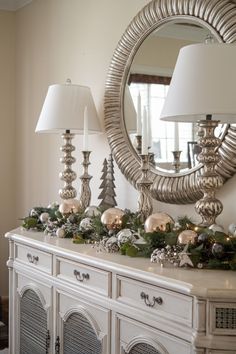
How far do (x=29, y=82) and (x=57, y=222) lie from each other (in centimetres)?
169

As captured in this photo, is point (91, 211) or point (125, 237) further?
point (91, 211)

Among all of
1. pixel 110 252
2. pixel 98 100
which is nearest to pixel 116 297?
pixel 110 252

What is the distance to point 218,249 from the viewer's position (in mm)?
Answer: 1778

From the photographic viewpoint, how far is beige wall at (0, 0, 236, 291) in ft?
10.4

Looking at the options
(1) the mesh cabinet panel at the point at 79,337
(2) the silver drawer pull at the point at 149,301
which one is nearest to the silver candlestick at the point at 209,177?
(2) the silver drawer pull at the point at 149,301

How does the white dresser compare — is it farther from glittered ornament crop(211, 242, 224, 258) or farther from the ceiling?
the ceiling

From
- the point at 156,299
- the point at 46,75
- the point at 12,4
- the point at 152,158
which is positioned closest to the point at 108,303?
the point at 156,299

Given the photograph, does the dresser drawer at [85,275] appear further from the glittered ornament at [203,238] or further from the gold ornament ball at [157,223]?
the glittered ornament at [203,238]

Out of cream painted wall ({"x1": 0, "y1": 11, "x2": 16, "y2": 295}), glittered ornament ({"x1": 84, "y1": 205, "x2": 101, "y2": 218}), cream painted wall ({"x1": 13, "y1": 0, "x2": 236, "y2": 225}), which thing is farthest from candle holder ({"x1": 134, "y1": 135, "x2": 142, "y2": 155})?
cream painted wall ({"x1": 0, "y1": 11, "x2": 16, "y2": 295})

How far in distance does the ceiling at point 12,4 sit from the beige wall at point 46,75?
44 millimetres

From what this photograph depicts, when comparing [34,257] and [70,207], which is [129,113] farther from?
[34,257]

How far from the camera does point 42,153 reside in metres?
3.97

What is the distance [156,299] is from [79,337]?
617 mm

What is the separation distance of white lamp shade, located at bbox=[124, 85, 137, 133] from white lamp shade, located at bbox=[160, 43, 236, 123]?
941mm
